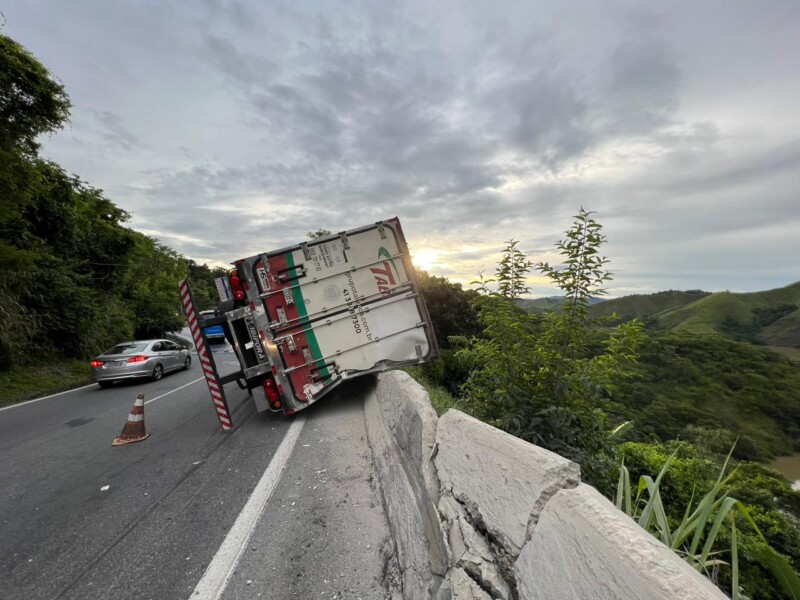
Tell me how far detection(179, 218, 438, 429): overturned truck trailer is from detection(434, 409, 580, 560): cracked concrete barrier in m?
3.82

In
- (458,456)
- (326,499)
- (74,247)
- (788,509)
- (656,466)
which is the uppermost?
(74,247)

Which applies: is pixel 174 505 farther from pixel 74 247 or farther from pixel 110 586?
pixel 74 247

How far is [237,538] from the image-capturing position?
304cm

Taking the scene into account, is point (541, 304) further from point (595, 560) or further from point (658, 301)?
point (658, 301)

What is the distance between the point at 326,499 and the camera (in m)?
3.56

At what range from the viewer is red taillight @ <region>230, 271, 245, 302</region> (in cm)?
569

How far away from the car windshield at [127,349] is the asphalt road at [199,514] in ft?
18.1

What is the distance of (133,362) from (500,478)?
12744mm

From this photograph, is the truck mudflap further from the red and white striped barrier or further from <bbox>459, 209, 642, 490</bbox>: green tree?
<bbox>459, 209, 642, 490</bbox>: green tree

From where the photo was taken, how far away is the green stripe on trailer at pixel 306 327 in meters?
5.71

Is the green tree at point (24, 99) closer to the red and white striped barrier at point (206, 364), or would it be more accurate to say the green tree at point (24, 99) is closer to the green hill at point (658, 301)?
the red and white striped barrier at point (206, 364)

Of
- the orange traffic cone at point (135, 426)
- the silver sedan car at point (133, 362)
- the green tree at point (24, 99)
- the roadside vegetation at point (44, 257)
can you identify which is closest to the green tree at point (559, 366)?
the orange traffic cone at point (135, 426)

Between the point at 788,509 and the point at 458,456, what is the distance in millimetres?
18522

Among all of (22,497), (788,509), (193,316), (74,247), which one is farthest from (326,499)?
(74,247)
